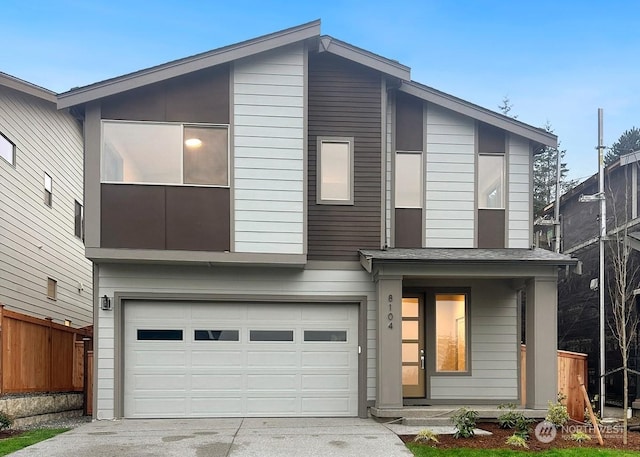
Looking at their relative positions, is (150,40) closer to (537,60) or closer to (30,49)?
(30,49)

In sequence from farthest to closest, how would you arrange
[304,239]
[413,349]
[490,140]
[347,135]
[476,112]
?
[490,140] → [413,349] → [476,112] → [347,135] → [304,239]

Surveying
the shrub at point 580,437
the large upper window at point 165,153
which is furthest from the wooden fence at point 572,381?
the large upper window at point 165,153

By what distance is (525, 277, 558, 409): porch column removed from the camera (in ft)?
29.0

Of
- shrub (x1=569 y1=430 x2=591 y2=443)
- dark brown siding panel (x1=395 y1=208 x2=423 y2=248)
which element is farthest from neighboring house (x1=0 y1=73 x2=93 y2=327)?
shrub (x1=569 y1=430 x2=591 y2=443)

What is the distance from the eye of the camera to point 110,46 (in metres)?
52.2

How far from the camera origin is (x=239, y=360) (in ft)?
31.4

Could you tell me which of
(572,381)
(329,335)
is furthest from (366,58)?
(572,381)

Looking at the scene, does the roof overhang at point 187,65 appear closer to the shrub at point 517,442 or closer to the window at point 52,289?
the window at point 52,289

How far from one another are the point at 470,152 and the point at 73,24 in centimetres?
3987

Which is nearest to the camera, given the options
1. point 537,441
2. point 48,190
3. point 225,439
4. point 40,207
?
point 537,441

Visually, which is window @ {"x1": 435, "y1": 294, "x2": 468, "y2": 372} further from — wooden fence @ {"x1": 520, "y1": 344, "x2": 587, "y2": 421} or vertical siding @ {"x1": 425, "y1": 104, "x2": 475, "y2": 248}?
wooden fence @ {"x1": 520, "y1": 344, "x2": 587, "y2": 421}

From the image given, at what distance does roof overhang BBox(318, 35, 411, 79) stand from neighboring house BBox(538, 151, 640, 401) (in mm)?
5613

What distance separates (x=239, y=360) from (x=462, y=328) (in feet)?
14.0

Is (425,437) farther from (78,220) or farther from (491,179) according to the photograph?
(78,220)
